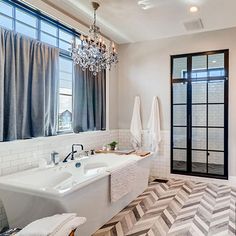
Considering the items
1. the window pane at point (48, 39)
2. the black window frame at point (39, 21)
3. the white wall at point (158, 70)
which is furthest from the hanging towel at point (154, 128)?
the window pane at point (48, 39)

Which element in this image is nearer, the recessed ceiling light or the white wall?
the recessed ceiling light

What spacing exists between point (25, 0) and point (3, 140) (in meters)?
1.87

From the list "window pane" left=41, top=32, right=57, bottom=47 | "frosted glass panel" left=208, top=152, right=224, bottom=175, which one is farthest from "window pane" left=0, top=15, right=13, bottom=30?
"frosted glass panel" left=208, top=152, right=224, bottom=175

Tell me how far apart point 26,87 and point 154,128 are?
2.83 metres

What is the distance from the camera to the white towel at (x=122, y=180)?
2.97m

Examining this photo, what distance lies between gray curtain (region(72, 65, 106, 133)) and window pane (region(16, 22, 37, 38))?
885mm

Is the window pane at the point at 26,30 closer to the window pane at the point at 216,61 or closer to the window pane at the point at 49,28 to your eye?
the window pane at the point at 49,28

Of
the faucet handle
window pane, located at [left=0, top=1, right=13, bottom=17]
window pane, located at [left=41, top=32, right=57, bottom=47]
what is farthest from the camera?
window pane, located at [left=41, top=32, right=57, bottom=47]

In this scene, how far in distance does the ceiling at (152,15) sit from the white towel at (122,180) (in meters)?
2.42

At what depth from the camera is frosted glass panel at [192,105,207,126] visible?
4.67 metres

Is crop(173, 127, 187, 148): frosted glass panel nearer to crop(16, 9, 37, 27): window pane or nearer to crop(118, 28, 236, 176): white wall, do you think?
crop(118, 28, 236, 176): white wall

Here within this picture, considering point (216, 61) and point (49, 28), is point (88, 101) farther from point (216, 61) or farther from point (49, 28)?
point (216, 61)

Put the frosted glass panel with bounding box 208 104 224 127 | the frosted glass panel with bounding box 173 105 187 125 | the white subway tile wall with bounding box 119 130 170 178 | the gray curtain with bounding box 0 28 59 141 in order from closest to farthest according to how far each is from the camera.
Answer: the gray curtain with bounding box 0 28 59 141 < the frosted glass panel with bounding box 208 104 224 127 < the frosted glass panel with bounding box 173 105 187 125 < the white subway tile wall with bounding box 119 130 170 178

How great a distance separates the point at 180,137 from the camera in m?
4.91
